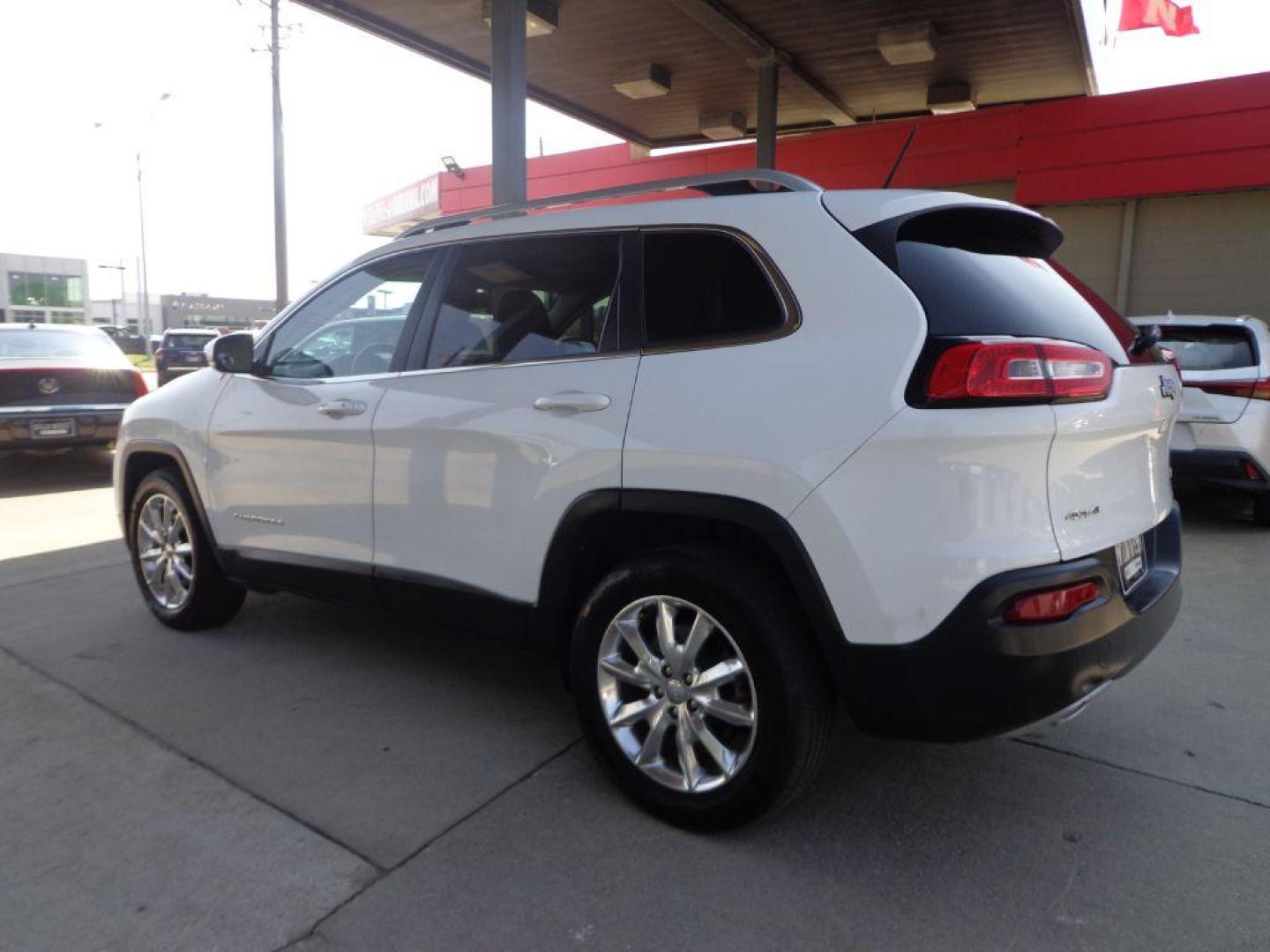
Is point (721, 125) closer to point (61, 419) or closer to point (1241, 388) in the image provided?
point (1241, 388)

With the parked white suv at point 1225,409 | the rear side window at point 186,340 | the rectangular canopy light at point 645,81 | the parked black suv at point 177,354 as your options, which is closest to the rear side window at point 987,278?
the parked white suv at point 1225,409

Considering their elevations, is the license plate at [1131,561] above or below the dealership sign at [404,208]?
below

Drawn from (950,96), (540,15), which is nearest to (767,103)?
(950,96)

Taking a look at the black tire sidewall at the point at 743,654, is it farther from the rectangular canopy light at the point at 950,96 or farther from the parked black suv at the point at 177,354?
the parked black suv at the point at 177,354

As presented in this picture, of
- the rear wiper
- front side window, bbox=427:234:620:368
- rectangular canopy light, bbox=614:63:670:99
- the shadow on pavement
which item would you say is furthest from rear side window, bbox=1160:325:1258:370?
the shadow on pavement

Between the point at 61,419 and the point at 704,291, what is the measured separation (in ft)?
27.4

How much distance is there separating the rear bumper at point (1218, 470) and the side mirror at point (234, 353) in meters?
6.07

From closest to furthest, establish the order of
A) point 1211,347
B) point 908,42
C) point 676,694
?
1. point 676,694
2. point 1211,347
3. point 908,42

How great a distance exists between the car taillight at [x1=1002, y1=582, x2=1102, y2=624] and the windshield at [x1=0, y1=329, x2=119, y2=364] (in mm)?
9751

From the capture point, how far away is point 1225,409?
641cm

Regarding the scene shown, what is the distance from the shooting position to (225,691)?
3742 mm

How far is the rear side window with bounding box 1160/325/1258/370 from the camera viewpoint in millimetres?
6508

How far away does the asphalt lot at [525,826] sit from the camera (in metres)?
2.27

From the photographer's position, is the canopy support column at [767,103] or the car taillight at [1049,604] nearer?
the car taillight at [1049,604]
